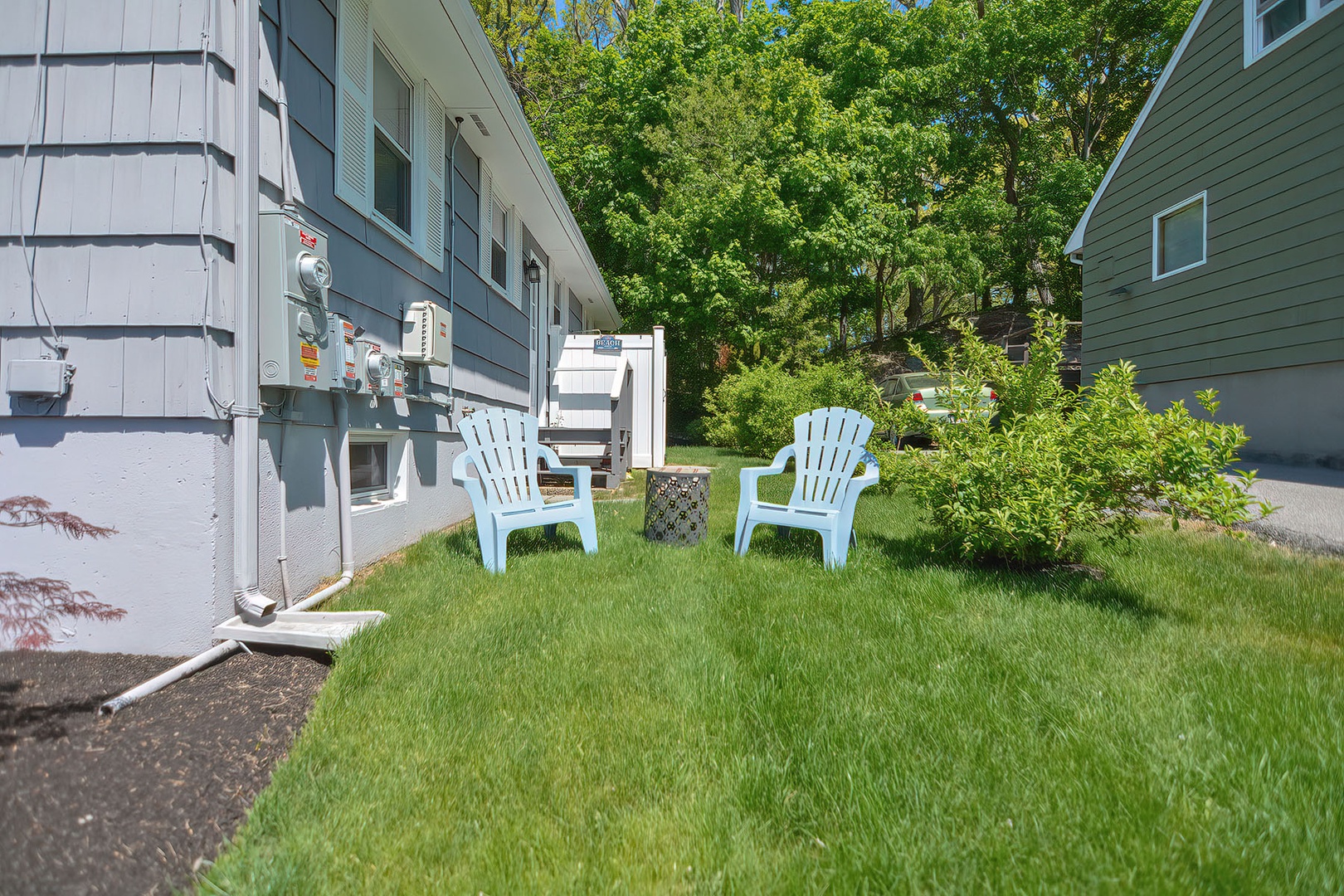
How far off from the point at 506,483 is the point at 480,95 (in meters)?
2.89

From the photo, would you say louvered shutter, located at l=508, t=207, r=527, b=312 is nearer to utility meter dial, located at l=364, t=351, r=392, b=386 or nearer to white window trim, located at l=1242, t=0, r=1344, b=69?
utility meter dial, located at l=364, t=351, r=392, b=386

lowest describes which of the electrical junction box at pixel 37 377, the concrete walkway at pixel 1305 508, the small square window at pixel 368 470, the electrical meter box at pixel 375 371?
the concrete walkway at pixel 1305 508

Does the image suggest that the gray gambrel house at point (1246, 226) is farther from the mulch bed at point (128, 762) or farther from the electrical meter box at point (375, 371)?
the mulch bed at point (128, 762)

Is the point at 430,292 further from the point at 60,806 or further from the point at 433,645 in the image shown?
the point at 60,806

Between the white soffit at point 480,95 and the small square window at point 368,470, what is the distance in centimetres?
258

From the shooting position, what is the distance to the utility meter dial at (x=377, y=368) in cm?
402

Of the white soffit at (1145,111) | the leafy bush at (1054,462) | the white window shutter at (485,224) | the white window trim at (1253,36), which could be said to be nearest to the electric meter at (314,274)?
the leafy bush at (1054,462)

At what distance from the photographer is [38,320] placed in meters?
2.73

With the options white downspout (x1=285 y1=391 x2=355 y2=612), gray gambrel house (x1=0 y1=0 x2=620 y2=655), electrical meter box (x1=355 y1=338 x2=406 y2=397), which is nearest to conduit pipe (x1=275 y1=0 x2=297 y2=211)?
gray gambrel house (x1=0 y1=0 x2=620 y2=655)

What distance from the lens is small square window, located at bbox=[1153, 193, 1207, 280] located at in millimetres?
9180

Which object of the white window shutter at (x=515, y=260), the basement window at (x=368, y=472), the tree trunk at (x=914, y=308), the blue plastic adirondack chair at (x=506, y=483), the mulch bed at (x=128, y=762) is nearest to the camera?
the mulch bed at (x=128, y=762)

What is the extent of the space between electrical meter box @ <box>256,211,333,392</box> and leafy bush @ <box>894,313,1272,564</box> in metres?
3.21

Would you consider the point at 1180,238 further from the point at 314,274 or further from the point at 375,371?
the point at 314,274

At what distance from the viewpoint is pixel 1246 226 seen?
8297 mm
